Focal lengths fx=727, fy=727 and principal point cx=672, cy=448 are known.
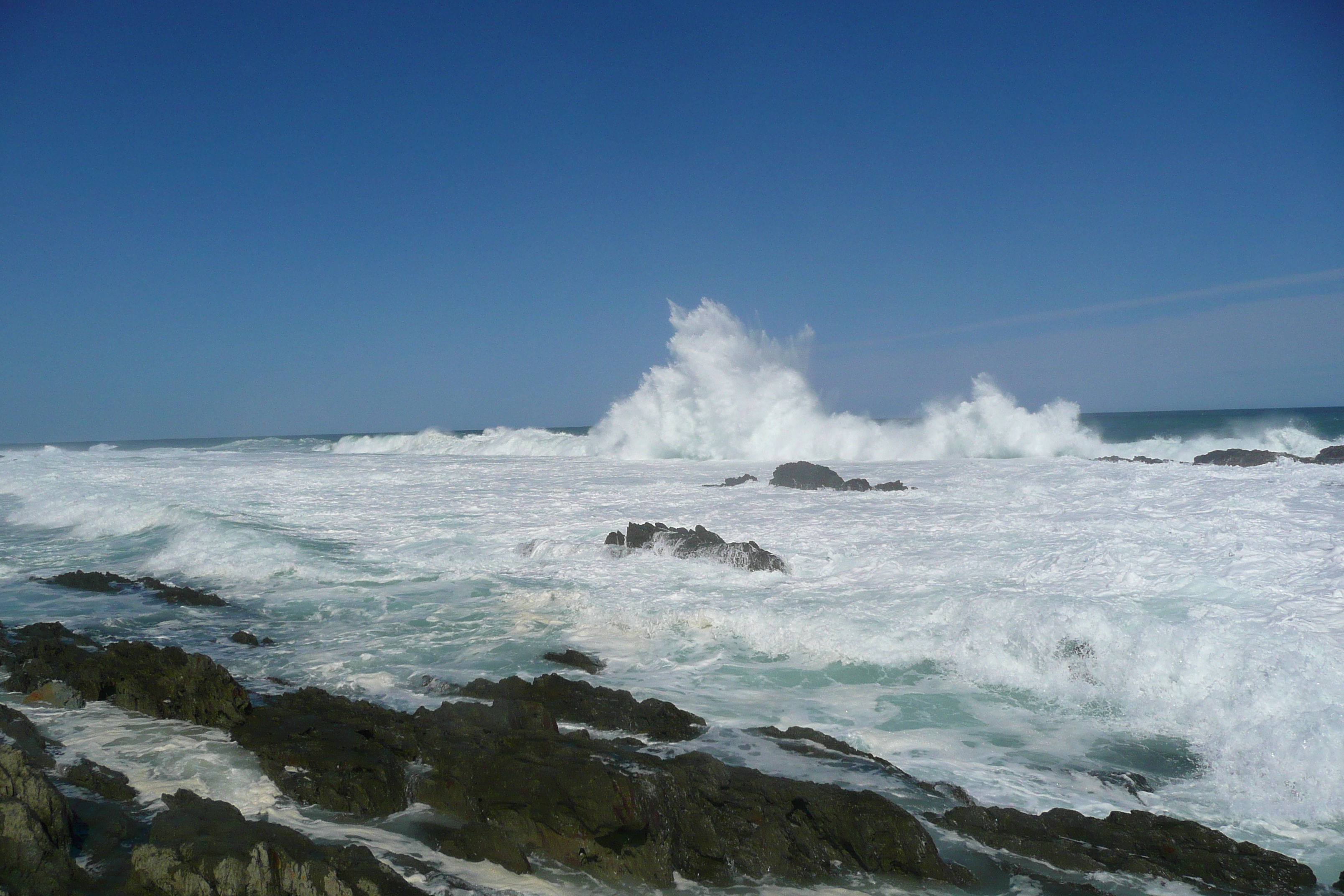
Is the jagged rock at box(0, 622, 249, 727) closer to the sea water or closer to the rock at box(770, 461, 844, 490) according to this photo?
the sea water

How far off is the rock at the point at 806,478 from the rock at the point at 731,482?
104 cm

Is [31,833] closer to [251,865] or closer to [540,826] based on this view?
[251,865]

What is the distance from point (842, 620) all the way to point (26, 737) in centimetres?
695

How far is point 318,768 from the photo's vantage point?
434 centimetres

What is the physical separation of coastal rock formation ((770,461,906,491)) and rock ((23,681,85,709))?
51.9 ft

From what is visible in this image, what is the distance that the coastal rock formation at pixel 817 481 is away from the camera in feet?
61.3

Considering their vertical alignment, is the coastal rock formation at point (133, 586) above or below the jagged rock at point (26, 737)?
below

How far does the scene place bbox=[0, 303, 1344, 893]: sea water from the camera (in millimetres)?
4770

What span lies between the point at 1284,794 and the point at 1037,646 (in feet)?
7.91

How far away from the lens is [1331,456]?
22.3 m

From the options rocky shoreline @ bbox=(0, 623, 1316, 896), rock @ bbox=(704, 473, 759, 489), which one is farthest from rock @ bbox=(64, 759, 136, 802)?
rock @ bbox=(704, 473, 759, 489)

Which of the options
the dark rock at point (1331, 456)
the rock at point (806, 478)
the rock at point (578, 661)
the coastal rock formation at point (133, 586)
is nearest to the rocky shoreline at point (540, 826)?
the rock at point (578, 661)

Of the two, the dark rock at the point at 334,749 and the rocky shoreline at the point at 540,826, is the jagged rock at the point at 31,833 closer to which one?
the rocky shoreline at the point at 540,826

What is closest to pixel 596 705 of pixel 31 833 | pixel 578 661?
pixel 578 661
